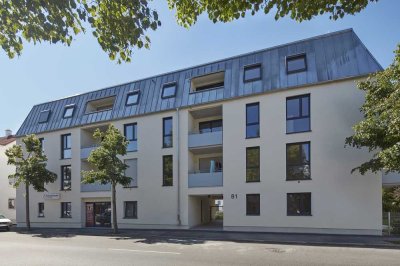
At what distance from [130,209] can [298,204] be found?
11723 mm

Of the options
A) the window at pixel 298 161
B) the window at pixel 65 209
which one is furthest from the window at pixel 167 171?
the window at pixel 65 209

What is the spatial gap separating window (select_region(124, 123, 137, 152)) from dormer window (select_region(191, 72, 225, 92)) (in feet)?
16.7

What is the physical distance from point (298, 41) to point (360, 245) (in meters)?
11.8

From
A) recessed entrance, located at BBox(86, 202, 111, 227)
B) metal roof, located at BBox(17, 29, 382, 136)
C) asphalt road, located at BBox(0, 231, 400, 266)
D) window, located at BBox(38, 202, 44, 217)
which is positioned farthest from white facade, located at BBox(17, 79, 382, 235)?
asphalt road, located at BBox(0, 231, 400, 266)

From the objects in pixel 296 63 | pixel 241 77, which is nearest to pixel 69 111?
pixel 241 77

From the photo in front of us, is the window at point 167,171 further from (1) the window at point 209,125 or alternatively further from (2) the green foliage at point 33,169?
(2) the green foliage at point 33,169

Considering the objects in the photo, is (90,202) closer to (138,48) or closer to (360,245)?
(360,245)

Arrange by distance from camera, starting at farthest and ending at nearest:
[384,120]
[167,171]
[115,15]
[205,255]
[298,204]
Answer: [167,171] < [298,204] < [384,120] < [205,255] < [115,15]

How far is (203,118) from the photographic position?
987 inches

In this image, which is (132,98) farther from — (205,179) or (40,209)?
(40,209)

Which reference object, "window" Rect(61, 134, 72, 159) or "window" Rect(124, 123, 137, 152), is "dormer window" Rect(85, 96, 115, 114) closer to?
"window" Rect(61, 134, 72, 159)

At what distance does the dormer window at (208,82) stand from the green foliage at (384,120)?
10082 mm

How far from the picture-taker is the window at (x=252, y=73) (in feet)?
71.1

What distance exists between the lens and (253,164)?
827 inches
